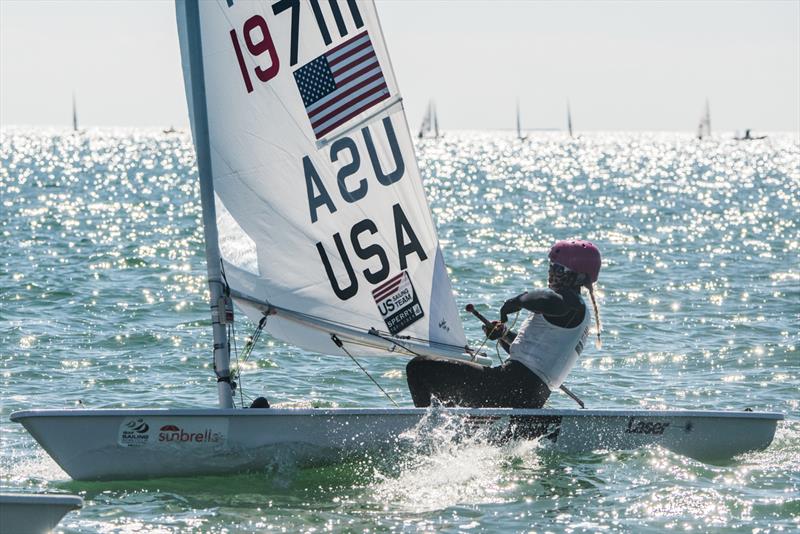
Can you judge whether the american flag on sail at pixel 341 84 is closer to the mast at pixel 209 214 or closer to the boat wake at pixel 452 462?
the mast at pixel 209 214

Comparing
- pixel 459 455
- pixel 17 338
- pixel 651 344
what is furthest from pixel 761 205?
pixel 459 455

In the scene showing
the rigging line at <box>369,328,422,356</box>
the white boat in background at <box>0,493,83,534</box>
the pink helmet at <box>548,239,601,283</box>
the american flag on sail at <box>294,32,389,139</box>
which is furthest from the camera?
the rigging line at <box>369,328,422,356</box>

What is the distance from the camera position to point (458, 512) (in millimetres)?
6680

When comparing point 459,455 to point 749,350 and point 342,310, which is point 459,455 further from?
point 749,350

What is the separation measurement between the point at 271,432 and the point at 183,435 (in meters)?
0.52

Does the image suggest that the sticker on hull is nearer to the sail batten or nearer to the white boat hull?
the white boat hull

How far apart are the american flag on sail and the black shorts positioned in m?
1.60

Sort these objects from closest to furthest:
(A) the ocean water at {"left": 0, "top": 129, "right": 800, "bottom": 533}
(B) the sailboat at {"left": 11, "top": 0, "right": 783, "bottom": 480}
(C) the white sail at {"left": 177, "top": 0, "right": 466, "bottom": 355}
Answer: (A) the ocean water at {"left": 0, "top": 129, "right": 800, "bottom": 533}, (B) the sailboat at {"left": 11, "top": 0, "right": 783, "bottom": 480}, (C) the white sail at {"left": 177, "top": 0, "right": 466, "bottom": 355}

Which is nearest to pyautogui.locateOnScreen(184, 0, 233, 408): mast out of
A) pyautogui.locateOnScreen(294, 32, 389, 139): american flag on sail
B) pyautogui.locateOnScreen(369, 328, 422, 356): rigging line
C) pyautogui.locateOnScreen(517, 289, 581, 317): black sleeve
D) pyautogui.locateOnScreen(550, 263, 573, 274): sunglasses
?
pyautogui.locateOnScreen(294, 32, 389, 139): american flag on sail

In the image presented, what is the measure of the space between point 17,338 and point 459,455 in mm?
6095

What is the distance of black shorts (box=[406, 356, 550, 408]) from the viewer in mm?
7516

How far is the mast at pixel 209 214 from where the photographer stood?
7012 mm

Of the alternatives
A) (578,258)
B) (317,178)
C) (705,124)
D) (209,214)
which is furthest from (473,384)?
(705,124)

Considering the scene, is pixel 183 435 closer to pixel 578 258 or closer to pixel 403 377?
pixel 578 258
